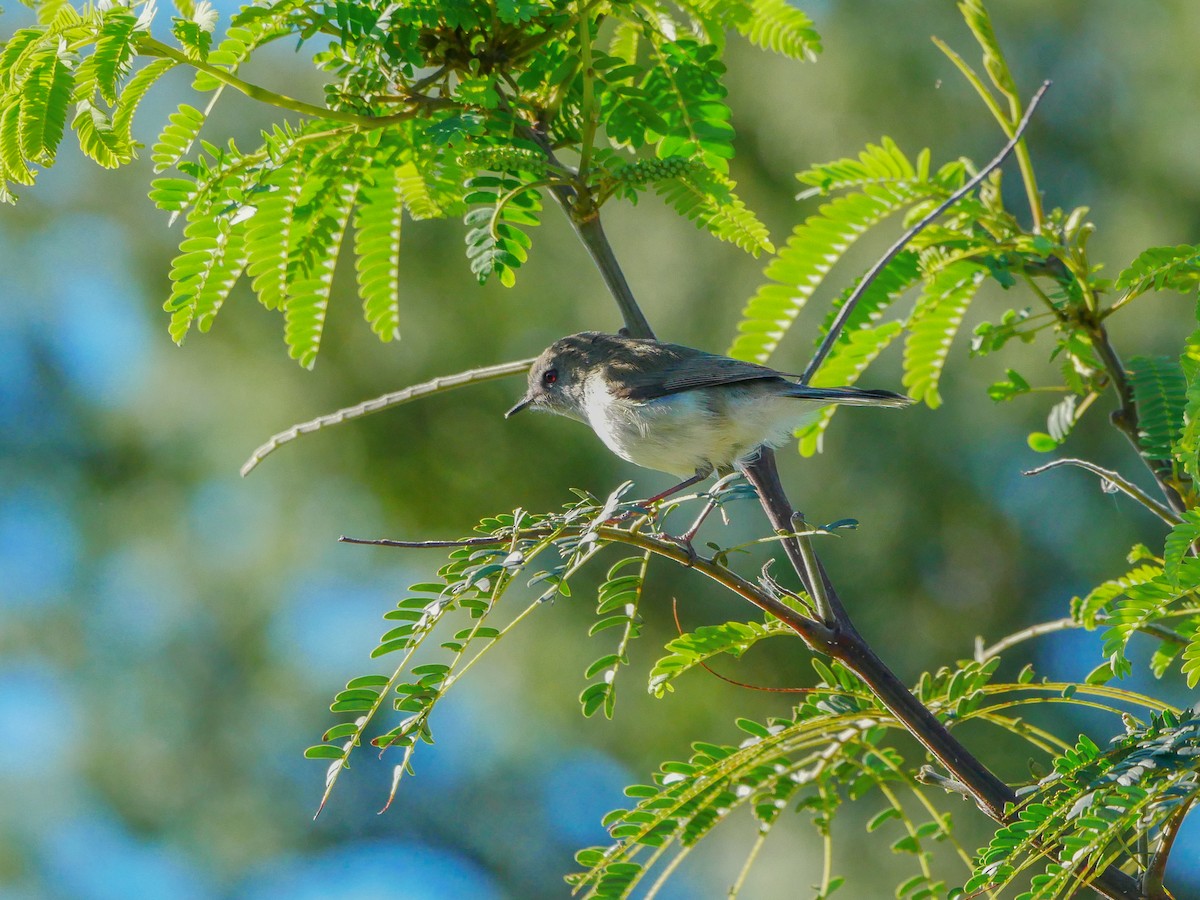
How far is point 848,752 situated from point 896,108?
7.95m

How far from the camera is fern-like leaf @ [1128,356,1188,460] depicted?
6.62 ft

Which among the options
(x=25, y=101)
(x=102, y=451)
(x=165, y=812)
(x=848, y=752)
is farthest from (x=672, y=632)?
(x=25, y=101)

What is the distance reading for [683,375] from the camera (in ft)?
11.2

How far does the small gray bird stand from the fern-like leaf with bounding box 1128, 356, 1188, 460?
779mm

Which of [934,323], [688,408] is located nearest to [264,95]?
[934,323]

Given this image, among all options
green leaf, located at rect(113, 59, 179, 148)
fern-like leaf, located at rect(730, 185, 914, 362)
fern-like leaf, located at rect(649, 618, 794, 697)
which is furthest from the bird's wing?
green leaf, located at rect(113, 59, 179, 148)

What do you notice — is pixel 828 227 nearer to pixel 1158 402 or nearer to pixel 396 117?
pixel 1158 402

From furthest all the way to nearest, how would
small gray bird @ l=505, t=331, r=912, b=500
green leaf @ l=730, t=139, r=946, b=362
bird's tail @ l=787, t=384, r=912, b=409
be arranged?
small gray bird @ l=505, t=331, r=912, b=500 < bird's tail @ l=787, t=384, r=912, b=409 < green leaf @ l=730, t=139, r=946, b=362

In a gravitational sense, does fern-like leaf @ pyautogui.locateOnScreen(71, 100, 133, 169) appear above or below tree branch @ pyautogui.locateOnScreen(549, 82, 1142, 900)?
above

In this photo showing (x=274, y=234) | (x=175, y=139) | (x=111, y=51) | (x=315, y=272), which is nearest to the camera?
(x=111, y=51)

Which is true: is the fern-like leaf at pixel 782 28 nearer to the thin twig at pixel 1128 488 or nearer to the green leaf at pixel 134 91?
the thin twig at pixel 1128 488

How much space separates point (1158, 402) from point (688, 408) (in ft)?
4.63

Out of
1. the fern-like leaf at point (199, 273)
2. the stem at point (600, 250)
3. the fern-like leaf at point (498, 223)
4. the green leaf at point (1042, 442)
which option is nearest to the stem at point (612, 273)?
the stem at point (600, 250)

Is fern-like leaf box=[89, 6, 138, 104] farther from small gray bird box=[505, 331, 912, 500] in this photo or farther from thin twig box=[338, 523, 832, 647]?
small gray bird box=[505, 331, 912, 500]
